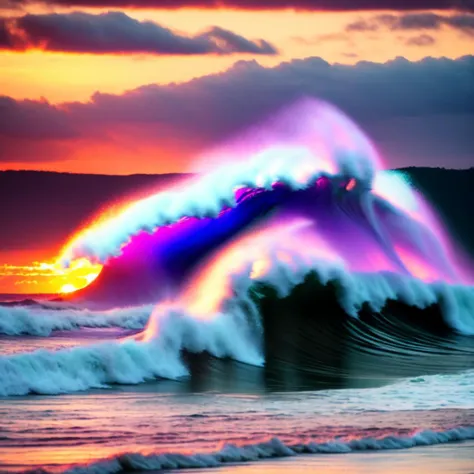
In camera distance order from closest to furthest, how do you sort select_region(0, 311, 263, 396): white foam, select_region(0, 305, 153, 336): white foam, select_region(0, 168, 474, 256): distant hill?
select_region(0, 311, 263, 396): white foam → select_region(0, 305, 153, 336): white foam → select_region(0, 168, 474, 256): distant hill

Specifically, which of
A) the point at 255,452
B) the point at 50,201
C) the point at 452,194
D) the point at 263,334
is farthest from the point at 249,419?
the point at 50,201

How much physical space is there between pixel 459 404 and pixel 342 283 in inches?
443

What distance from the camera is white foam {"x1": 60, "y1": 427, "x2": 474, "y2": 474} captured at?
45.5ft

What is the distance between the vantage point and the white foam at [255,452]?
13.9m

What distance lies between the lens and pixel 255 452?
14.8m

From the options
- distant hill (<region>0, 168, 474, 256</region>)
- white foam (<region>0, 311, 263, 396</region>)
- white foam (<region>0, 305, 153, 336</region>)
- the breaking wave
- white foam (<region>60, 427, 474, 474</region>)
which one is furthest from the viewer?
distant hill (<region>0, 168, 474, 256</region>)

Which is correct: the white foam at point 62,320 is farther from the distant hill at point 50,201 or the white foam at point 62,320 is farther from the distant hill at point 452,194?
the distant hill at point 50,201

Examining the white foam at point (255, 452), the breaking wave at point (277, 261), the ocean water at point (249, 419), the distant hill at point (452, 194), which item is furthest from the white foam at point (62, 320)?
the white foam at point (255, 452)

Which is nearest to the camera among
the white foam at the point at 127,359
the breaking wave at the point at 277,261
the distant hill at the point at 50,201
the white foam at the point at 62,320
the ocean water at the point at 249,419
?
the ocean water at the point at 249,419

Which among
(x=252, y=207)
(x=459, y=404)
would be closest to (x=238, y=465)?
(x=459, y=404)

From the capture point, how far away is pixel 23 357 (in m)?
21.0

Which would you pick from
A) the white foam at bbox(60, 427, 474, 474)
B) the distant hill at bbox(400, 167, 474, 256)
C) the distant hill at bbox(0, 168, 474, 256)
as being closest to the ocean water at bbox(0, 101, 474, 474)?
the white foam at bbox(60, 427, 474, 474)

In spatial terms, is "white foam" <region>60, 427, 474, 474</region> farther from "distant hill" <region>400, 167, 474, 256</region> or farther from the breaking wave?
"distant hill" <region>400, 167, 474, 256</region>

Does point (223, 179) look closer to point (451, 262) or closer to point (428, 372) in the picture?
point (451, 262)
